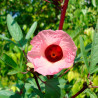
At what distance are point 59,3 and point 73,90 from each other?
0.67 metres

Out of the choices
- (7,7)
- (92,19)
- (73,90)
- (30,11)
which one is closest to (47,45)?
(73,90)

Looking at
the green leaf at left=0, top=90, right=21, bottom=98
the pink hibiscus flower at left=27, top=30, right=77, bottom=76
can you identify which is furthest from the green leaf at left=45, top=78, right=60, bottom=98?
the green leaf at left=0, top=90, right=21, bottom=98

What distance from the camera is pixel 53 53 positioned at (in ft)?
2.25

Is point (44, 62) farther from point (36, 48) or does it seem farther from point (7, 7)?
point (7, 7)

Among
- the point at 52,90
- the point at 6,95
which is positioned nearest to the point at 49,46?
the point at 52,90

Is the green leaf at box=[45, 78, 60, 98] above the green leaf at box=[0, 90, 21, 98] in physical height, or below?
above

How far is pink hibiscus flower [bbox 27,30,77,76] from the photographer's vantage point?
1.84 feet

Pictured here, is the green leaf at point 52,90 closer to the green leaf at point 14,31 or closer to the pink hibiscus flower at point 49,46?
the pink hibiscus flower at point 49,46

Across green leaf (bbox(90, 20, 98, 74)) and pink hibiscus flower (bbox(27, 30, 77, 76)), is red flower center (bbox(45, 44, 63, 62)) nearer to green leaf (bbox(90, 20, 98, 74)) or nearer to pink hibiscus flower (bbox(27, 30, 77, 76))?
pink hibiscus flower (bbox(27, 30, 77, 76))

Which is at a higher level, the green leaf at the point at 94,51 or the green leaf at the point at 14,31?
the green leaf at the point at 14,31

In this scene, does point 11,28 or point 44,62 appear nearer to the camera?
point 44,62

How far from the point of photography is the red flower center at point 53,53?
65 centimetres

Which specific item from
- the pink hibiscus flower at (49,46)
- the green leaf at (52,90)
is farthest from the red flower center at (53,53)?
the green leaf at (52,90)

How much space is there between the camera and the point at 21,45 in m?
0.75
